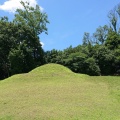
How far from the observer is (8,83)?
875 inches

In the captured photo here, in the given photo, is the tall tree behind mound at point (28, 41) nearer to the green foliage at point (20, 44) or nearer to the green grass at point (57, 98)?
the green foliage at point (20, 44)

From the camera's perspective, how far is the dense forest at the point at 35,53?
117ft

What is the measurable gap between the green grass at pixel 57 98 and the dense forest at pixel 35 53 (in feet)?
37.1

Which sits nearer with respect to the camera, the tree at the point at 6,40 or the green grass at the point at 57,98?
the green grass at the point at 57,98

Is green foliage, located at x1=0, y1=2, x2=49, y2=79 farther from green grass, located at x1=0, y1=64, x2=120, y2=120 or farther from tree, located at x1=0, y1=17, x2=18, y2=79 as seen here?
green grass, located at x1=0, y1=64, x2=120, y2=120

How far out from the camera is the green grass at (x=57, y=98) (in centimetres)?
1238

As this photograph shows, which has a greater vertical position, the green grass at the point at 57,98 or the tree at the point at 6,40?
the tree at the point at 6,40

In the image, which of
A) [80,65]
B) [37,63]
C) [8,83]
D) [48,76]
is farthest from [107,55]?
[8,83]

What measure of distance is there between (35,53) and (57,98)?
82.7 feet

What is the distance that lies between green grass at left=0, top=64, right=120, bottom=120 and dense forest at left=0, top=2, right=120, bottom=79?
11315mm

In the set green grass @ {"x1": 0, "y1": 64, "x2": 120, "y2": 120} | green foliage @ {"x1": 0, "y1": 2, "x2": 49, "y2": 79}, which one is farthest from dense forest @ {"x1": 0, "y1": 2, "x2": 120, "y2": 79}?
green grass @ {"x1": 0, "y1": 64, "x2": 120, "y2": 120}

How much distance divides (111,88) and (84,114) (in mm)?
7901

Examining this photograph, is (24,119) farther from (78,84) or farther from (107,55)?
(107,55)

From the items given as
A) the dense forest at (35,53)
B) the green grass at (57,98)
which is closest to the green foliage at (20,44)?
the dense forest at (35,53)
